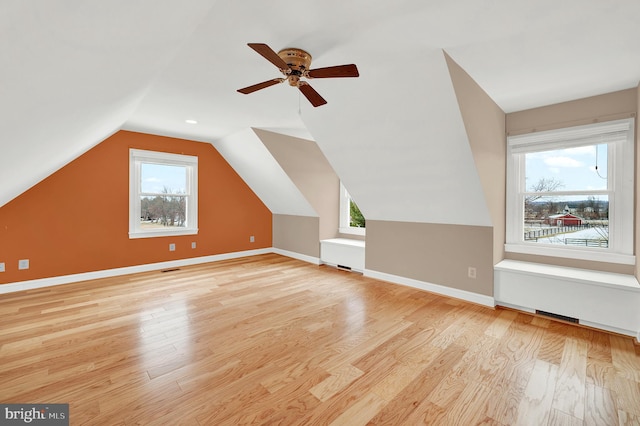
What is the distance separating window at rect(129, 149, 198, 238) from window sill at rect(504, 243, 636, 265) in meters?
5.16

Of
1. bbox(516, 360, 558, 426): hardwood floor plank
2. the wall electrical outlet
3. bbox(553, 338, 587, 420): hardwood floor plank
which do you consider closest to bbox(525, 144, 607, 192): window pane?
the wall electrical outlet

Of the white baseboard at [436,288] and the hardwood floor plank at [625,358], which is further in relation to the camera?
the white baseboard at [436,288]

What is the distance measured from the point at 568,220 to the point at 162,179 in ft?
19.4

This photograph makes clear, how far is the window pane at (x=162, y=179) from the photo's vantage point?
4785mm

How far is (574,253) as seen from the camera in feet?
10.1

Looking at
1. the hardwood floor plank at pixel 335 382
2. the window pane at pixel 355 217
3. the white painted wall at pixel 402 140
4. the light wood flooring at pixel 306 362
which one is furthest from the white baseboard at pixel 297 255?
the hardwood floor plank at pixel 335 382

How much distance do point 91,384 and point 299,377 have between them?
1374 mm

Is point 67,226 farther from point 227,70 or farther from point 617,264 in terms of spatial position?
point 617,264

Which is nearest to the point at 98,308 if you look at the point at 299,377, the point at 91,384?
the point at 91,384

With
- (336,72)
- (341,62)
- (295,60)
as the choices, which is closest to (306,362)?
(336,72)

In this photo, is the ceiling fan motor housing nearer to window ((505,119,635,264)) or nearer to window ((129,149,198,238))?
window ((505,119,635,264))

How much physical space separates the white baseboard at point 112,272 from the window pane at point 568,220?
5.00 meters

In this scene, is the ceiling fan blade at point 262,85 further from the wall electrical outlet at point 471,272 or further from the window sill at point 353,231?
the window sill at point 353,231

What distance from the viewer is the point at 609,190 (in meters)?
2.84
